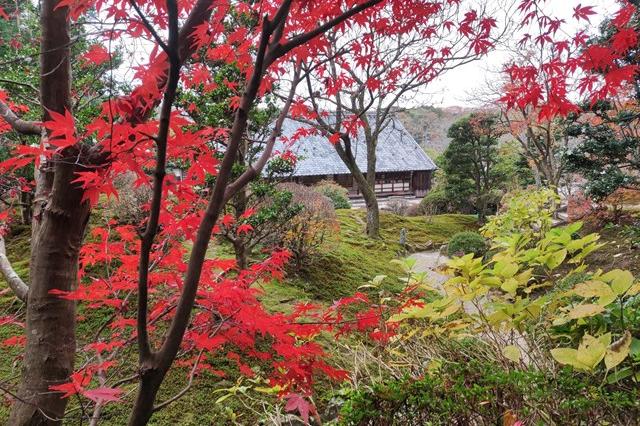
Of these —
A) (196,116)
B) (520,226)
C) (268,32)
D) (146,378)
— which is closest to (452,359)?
(146,378)

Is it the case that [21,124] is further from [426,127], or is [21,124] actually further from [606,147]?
[426,127]

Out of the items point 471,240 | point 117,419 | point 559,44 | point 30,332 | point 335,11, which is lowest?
point 117,419

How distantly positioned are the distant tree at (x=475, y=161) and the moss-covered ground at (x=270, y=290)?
2299 millimetres

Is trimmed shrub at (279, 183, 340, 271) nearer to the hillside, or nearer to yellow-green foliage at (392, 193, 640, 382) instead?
yellow-green foliage at (392, 193, 640, 382)

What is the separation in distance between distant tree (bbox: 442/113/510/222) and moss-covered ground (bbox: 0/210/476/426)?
230 centimetres

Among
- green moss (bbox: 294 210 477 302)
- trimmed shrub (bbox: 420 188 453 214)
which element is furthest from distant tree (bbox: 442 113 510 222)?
green moss (bbox: 294 210 477 302)

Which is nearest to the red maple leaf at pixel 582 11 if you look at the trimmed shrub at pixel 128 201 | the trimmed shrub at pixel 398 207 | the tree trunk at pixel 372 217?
the trimmed shrub at pixel 128 201

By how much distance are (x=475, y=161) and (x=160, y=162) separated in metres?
16.2

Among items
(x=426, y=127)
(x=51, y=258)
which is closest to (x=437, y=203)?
(x=426, y=127)

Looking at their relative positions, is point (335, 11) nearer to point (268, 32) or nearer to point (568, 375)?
point (268, 32)

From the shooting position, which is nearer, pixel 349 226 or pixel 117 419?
pixel 117 419

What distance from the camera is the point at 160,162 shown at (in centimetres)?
116

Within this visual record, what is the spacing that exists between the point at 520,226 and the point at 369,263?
3013 mm

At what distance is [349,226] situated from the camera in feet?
38.9
